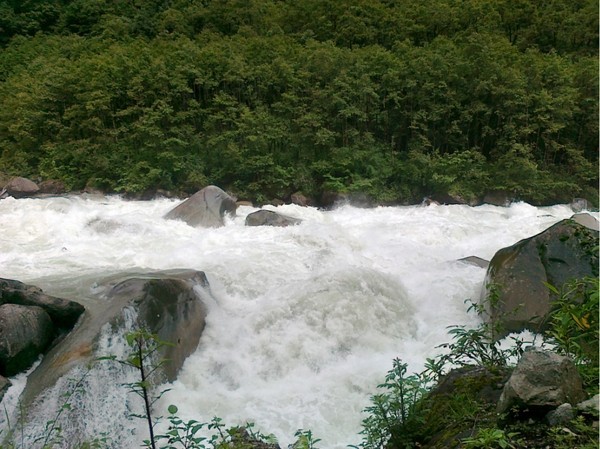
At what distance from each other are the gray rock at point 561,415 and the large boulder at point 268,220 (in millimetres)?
8962

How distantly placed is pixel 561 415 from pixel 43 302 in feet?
18.2

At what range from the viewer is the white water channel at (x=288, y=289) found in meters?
5.35

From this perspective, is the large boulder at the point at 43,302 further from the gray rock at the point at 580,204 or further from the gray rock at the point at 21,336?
the gray rock at the point at 580,204

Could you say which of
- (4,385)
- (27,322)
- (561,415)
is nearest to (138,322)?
(27,322)

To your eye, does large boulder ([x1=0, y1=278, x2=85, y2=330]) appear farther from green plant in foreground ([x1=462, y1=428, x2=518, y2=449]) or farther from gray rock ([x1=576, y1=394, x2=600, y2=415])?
gray rock ([x1=576, y1=394, x2=600, y2=415])

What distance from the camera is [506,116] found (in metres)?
16.9

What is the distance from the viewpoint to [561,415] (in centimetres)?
186

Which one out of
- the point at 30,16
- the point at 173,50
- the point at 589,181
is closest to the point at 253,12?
the point at 173,50

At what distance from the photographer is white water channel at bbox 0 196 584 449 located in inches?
211

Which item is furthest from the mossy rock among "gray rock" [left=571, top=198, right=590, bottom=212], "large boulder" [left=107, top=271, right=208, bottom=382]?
"gray rock" [left=571, top=198, right=590, bottom=212]

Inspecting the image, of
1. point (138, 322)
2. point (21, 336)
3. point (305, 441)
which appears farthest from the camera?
point (138, 322)

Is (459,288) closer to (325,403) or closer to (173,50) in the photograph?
(325,403)

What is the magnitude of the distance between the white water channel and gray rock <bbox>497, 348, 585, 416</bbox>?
301 centimetres

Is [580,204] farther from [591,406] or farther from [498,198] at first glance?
[591,406]
